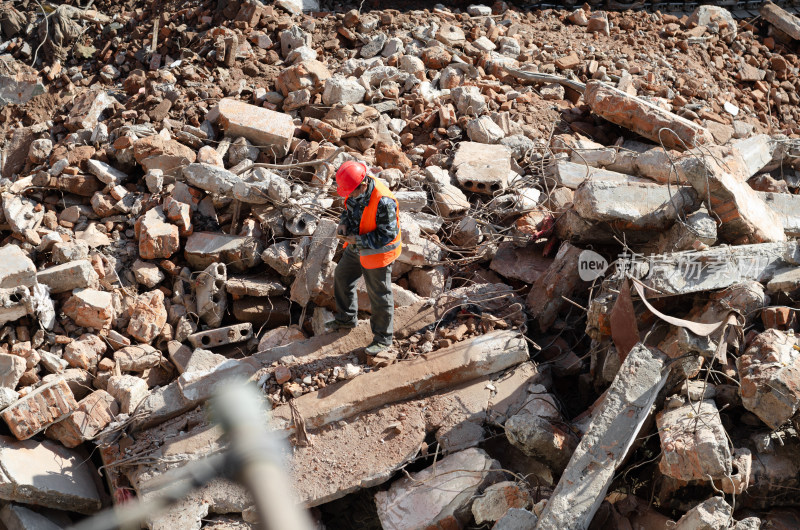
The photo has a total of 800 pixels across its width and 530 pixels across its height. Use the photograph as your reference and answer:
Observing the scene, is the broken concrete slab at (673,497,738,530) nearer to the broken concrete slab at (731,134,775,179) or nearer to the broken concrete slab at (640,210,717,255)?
the broken concrete slab at (640,210,717,255)

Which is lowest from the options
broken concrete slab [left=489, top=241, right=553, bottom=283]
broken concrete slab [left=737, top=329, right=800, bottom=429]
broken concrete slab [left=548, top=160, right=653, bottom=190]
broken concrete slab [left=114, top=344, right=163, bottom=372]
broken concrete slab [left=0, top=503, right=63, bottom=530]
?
broken concrete slab [left=0, top=503, right=63, bottom=530]

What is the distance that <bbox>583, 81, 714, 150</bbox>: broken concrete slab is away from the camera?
727 cm

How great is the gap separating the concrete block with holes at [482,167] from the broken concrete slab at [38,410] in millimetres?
4183

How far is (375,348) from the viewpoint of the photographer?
5.47 m

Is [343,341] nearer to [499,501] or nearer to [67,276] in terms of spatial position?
[499,501]

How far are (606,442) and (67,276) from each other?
4.65m

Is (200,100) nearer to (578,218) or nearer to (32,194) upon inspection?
(32,194)

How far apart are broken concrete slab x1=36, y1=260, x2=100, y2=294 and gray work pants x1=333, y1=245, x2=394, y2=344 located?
223 centimetres

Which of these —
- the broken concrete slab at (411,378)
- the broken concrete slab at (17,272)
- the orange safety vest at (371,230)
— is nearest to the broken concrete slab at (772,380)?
the broken concrete slab at (411,378)

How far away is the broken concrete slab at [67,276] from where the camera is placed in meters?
5.77

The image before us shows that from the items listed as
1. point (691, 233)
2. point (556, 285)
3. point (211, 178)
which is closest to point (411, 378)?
point (556, 285)

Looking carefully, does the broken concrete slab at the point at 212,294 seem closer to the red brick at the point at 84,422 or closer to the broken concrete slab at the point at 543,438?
the red brick at the point at 84,422

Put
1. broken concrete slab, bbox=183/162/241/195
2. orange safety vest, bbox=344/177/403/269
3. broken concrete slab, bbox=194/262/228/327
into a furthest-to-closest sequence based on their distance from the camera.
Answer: broken concrete slab, bbox=183/162/241/195
broken concrete slab, bbox=194/262/228/327
orange safety vest, bbox=344/177/403/269

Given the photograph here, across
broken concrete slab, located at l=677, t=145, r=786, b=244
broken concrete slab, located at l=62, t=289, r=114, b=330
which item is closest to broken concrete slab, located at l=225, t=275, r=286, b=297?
broken concrete slab, located at l=62, t=289, r=114, b=330
